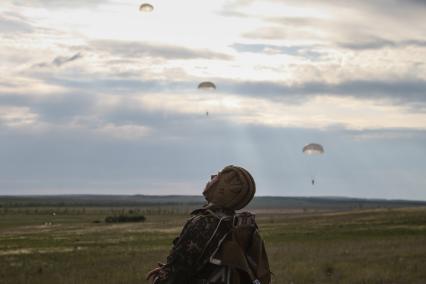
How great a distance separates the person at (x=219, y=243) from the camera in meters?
5.22

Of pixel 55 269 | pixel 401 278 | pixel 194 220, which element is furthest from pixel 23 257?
pixel 194 220

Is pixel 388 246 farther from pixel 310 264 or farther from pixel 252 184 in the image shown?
pixel 252 184

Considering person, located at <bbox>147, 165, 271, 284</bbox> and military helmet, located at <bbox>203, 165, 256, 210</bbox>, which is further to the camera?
military helmet, located at <bbox>203, 165, 256, 210</bbox>

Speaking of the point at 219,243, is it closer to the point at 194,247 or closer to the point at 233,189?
the point at 194,247

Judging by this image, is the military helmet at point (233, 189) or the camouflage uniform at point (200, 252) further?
the military helmet at point (233, 189)

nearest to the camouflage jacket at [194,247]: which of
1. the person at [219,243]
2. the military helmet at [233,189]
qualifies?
the person at [219,243]

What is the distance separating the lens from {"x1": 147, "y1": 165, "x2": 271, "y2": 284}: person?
522cm

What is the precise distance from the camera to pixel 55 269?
26.4 m

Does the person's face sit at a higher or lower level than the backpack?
higher

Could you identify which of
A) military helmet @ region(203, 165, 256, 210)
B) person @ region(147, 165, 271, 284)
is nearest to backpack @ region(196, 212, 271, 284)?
person @ region(147, 165, 271, 284)

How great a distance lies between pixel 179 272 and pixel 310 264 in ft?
62.6

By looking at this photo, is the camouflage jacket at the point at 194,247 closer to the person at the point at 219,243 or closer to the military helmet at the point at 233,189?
the person at the point at 219,243

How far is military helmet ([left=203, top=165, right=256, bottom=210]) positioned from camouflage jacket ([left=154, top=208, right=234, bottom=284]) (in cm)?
11

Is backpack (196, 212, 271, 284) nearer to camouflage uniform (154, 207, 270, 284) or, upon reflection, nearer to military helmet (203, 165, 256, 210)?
camouflage uniform (154, 207, 270, 284)
